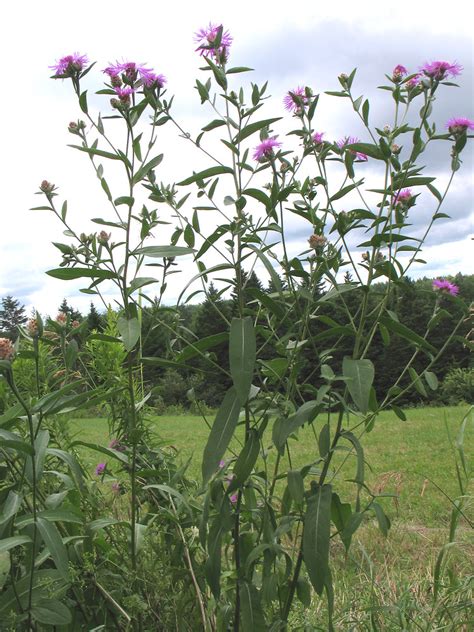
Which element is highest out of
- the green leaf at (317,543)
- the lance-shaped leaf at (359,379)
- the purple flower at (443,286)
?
the purple flower at (443,286)

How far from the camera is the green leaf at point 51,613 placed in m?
1.00

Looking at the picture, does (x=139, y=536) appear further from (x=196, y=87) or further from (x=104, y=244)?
(x=196, y=87)

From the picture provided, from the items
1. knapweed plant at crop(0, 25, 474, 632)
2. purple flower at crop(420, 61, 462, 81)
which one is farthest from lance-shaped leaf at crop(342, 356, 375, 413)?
purple flower at crop(420, 61, 462, 81)

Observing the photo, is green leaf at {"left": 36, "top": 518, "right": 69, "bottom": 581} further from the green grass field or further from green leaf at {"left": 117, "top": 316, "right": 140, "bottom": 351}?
the green grass field

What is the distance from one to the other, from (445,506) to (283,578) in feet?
9.93

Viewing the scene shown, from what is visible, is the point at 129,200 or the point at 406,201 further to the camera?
the point at 406,201

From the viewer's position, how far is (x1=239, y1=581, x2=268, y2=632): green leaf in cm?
111

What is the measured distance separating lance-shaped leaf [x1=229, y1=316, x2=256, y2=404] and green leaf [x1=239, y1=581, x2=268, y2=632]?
1.40ft

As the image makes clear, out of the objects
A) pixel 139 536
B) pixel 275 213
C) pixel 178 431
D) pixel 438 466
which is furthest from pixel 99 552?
pixel 178 431

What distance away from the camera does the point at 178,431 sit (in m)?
9.66

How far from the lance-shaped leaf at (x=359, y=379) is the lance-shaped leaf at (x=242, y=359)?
0.17 metres

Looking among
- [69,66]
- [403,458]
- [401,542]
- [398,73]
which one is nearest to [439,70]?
[398,73]

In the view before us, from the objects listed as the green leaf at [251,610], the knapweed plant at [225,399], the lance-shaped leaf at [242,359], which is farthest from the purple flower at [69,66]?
the green leaf at [251,610]

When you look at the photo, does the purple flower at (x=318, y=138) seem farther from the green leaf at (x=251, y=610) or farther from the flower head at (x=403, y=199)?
the green leaf at (x=251, y=610)
